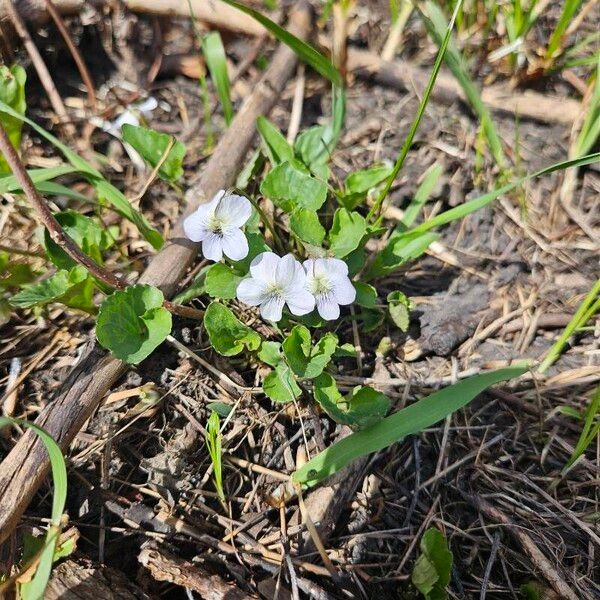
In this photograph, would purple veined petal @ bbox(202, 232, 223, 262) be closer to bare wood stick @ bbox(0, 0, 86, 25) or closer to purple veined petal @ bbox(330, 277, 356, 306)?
purple veined petal @ bbox(330, 277, 356, 306)

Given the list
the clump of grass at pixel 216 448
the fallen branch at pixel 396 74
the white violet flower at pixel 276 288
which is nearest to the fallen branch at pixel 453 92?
the fallen branch at pixel 396 74

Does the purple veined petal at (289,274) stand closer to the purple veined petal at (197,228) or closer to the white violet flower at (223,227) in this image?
the white violet flower at (223,227)

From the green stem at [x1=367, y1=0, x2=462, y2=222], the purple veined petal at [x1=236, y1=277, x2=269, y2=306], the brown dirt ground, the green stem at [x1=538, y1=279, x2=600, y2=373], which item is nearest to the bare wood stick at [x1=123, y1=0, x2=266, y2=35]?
the brown dirt ground

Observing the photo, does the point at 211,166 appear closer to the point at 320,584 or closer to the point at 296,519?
the point at 296,519

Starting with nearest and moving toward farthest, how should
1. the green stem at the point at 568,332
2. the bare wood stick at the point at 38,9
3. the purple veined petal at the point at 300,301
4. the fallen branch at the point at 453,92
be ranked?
the purple veined petal at the point at 300,301 → the green stem at the point at 568,332 → the bare wood stick at the point at 38,9 → the fallen branch at the point at 453,92

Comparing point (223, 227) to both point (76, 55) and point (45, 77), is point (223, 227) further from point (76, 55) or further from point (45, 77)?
point (45, 77)

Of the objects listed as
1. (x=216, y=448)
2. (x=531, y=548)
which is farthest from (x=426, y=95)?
(x=531, y=548)

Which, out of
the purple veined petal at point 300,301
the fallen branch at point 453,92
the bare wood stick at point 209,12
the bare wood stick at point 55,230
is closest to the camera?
the bare wood stick at point 55,230
